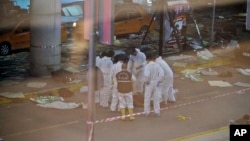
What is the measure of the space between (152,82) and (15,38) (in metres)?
9.90

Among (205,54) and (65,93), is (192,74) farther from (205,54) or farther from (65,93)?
(65,93)

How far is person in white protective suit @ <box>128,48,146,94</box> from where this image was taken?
1497 cm

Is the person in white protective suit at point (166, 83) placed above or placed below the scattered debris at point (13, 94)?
above

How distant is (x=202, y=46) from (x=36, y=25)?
756 cm

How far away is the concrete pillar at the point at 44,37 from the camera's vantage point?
1827cm

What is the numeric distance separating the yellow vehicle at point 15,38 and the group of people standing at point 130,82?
24.1 ft

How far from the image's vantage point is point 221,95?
53.6 ft

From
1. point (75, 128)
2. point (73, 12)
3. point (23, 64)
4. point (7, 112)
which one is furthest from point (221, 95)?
point (73, 12)

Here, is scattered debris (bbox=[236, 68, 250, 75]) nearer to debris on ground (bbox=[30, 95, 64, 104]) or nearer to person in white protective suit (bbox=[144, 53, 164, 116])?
person in white protective suit (bbox=[144, 53, 164, 116])

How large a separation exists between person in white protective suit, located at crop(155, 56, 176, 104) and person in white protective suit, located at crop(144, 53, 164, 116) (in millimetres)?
567

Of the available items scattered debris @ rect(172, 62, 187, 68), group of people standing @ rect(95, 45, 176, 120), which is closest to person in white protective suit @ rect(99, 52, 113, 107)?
group of people standing @ rect(95, 45, 176, 120)

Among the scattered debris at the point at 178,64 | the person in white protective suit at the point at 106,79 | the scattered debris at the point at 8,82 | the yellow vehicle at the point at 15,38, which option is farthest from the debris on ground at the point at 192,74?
the yellow vehicle at the point at 15,38

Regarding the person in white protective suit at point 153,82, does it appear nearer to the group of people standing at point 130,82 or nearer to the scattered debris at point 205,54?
the group of people standing at point 130,82

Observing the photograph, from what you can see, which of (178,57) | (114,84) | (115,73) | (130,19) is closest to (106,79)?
(114,84)
